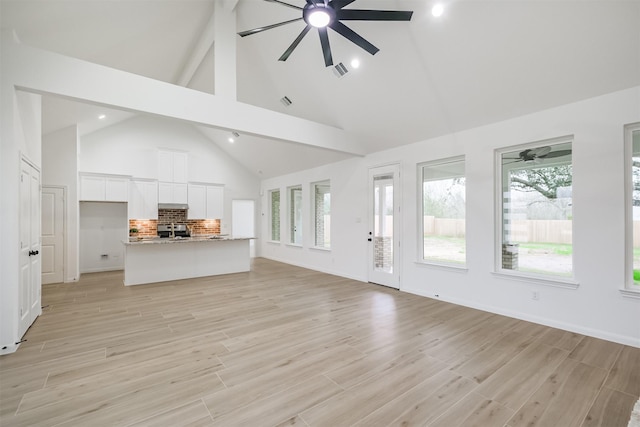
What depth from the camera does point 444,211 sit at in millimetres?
5012

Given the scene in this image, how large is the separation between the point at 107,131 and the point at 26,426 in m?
7.68

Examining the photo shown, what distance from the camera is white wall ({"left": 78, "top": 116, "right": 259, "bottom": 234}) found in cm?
756

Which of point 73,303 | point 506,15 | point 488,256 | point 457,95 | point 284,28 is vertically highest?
point 284,28

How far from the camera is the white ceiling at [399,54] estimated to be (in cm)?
296

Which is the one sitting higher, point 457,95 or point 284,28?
point 284,28

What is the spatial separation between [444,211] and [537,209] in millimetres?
1327

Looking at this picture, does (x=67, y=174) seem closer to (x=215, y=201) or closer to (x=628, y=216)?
(x=215, y=201)

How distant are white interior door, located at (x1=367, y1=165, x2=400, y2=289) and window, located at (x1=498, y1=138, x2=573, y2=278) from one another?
5.97 ft

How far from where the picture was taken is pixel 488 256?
4.29m

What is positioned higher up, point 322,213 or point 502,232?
point 322,213

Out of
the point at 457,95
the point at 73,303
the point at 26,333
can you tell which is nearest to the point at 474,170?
the point at 457,95

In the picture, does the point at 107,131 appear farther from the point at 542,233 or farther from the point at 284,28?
the point at 542,233

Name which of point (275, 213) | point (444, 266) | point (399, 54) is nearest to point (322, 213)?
point (275, 213)

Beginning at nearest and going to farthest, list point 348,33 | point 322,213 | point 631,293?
point 348,33
point 631,293
point 322,213
